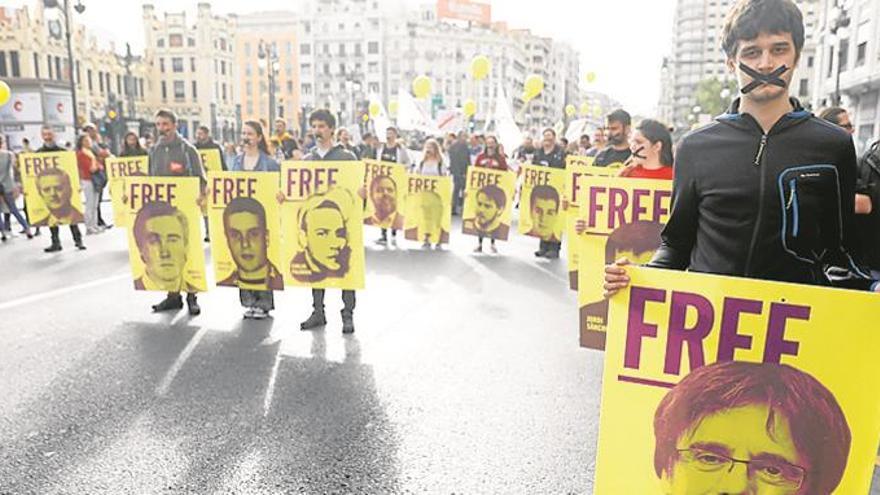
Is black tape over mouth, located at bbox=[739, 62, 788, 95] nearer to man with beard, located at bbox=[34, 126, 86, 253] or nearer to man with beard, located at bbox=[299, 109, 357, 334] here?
man with beard, located at bbox=[299, 109, 357, 334]

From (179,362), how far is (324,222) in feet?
5.88

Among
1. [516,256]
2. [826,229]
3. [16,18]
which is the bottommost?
[516,256]

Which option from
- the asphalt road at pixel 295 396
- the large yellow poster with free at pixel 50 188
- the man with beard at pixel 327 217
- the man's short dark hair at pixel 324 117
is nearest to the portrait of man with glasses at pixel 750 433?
the asphalt road at pixel 295 396

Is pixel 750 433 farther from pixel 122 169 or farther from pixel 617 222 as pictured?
pixel 122 169

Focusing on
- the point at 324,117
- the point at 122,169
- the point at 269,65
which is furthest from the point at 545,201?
the point at 269,65

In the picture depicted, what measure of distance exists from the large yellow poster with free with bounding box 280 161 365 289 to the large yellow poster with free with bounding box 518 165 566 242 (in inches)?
192

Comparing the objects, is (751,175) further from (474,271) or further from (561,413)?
(474,271)

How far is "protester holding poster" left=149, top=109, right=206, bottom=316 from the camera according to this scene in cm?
741

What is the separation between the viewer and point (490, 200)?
11.5 meters

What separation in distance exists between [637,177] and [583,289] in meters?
0.93

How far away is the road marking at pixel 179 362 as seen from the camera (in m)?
5.14

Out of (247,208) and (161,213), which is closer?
(247,208)

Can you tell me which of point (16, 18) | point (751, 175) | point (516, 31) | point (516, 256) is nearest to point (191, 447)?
point (751, 175)

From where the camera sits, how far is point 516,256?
37.3ft
